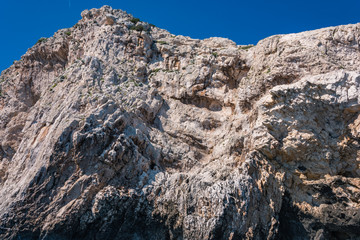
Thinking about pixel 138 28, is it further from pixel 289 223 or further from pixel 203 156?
pixel 289 223

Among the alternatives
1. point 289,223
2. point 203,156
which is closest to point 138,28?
point 203,156

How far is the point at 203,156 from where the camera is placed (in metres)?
21.5

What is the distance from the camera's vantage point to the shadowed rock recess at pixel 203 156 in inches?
660

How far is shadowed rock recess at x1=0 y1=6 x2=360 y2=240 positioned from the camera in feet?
55.0

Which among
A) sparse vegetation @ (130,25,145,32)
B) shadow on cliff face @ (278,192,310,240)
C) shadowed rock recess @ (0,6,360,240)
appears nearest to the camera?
shadowed rock recess @ (0,6,360,240)

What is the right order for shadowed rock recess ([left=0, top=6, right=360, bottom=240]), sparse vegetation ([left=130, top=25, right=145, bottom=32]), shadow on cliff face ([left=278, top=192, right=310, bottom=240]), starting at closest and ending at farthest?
1. shadowed rock recess ([left=0, top=6, right=360, bottom=240])
2. shadow on cliff face ([left=278, top=192, right=310, bottom=240])
3. sparse vegetation ([left=130, top=25, right=145, bottom=32])

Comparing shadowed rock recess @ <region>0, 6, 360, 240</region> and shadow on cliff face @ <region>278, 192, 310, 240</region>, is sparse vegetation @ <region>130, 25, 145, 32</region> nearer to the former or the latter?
shadowed rock recess @ <region>0, 6, 360, 240</region>

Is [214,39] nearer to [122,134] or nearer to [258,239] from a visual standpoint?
[122,134]

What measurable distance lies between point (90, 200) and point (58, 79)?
35.3ft

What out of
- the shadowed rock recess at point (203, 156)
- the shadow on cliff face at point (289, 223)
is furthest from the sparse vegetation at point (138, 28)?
the shadow on cliff face at point (289, 223)

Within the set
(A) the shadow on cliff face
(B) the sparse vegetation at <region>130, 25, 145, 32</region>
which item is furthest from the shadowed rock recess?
(B) the sparse vegetation at <region>130, 25, 145, 32</region>

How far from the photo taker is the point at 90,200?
1717 cm

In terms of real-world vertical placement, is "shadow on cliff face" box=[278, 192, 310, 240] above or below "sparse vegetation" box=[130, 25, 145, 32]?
below

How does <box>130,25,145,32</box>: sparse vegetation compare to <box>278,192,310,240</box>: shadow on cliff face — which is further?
<box>130,25,145,32</box>: sparse vegetation
